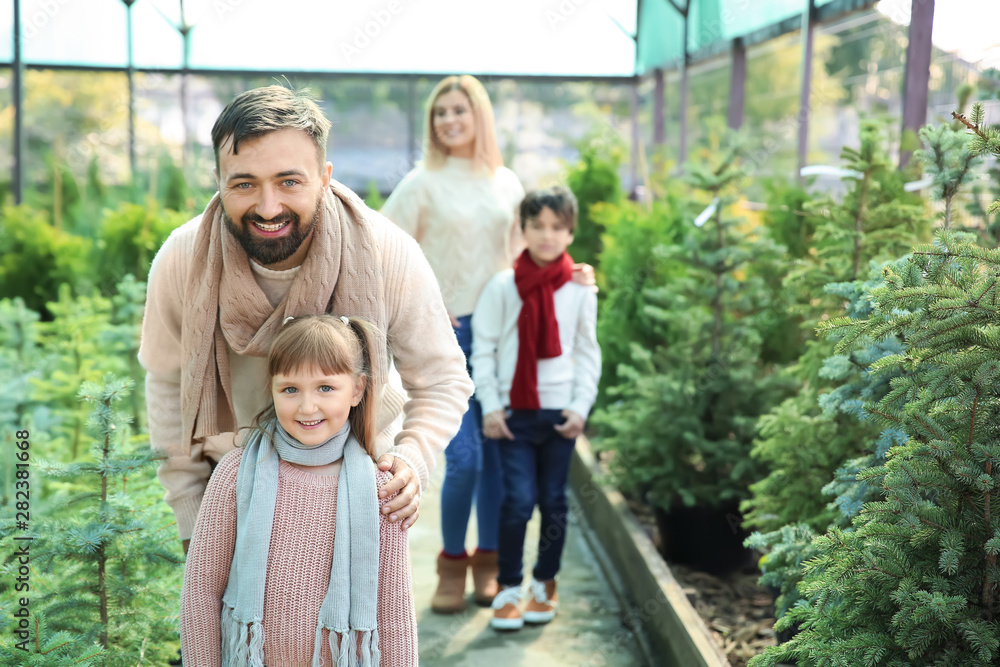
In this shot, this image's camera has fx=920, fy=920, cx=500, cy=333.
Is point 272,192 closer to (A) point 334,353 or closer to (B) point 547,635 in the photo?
(A) point 334,353

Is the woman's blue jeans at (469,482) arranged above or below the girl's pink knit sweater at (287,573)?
below

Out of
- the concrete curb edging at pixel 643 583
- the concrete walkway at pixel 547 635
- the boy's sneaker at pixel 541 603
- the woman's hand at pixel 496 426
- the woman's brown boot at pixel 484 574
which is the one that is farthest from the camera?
the woman's brown boot at pixel 484 574

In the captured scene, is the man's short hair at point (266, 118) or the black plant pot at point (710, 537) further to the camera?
the black plant pot at point (710, 537)

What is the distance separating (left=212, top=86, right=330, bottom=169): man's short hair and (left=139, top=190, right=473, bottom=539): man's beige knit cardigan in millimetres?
278

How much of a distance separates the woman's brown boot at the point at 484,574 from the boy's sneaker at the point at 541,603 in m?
0.24

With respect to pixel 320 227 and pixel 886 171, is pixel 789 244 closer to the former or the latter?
pixel 886 171

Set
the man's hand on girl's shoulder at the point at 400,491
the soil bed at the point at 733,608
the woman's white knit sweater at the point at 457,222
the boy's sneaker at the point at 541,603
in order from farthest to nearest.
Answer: the woman's white knit sweater at the point at 457,222
the boy's sneaker at the point at 541,603
the soil bed at the point at 733,608
the man's hand on girl's shoulder at the point at 400,491

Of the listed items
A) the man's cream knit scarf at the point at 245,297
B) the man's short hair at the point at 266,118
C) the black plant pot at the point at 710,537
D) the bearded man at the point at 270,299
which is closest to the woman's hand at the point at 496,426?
the black plant pot at the point at 710,537

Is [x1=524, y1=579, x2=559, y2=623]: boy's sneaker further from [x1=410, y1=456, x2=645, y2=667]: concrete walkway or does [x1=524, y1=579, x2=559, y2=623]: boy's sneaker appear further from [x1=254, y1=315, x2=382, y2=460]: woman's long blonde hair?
[x1=254, y1=315, x2=382, y2=460]: woman's long blonde hair

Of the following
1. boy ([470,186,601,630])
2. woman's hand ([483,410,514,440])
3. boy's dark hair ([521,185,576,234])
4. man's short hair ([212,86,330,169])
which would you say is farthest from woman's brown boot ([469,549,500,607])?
man's short hair ([212,86,330,169])

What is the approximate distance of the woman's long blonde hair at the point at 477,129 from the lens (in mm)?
4039

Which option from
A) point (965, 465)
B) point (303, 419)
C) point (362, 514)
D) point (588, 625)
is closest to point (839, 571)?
point (965, 465)

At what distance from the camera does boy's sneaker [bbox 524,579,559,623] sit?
13.0 ft

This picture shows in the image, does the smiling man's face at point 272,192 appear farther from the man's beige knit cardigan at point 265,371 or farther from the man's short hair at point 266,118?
the man's beige knit cardigan at point 265,371
